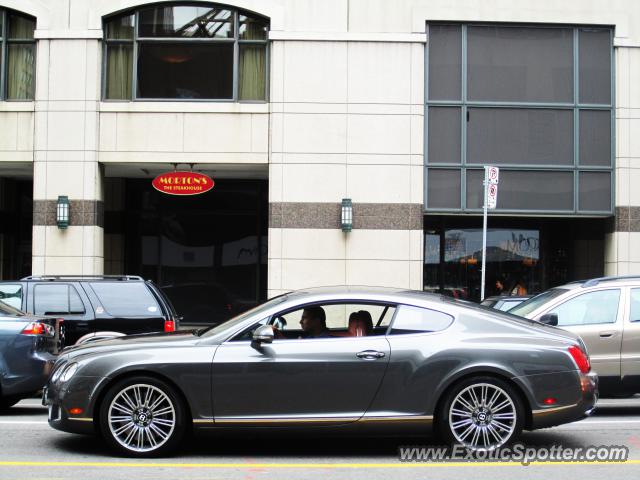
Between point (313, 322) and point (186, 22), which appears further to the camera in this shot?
point (186, 22)

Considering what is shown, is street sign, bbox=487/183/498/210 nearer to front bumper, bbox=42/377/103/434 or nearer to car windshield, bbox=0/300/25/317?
car windshield, bbox=0/300/25/317

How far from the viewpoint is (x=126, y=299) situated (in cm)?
1252

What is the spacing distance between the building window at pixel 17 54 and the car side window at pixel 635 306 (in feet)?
45.7

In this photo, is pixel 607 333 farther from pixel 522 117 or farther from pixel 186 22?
pixel 186 22

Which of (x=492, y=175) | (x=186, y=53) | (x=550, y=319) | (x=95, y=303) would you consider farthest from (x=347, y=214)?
(x=550, y=319)

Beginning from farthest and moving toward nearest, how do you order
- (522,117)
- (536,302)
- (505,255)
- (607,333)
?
(505,255) < (522,117) < (536,302) < (607,333)

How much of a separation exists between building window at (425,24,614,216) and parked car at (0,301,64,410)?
34.9 ft

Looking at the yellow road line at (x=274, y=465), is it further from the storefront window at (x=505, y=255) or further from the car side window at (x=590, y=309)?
the storefront window at (x=505, y=255)

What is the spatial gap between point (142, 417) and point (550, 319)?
16.9 ft

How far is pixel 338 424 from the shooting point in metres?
7.27

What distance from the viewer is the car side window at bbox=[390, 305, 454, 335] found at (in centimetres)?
753

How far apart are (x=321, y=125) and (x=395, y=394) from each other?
12268 mm

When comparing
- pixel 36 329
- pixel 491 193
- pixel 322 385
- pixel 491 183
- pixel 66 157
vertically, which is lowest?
pixel 322 385

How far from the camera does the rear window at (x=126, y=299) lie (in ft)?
40.8
